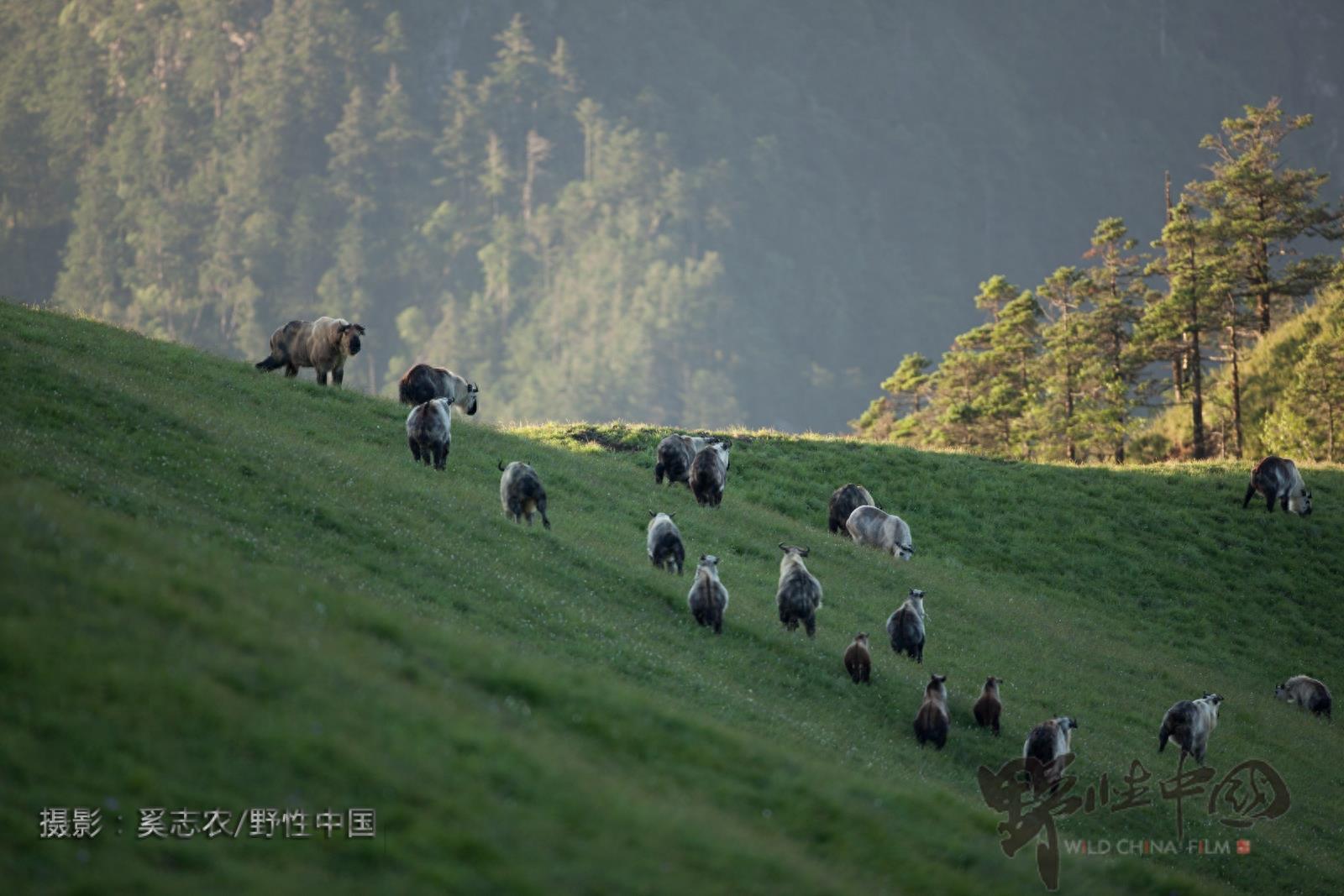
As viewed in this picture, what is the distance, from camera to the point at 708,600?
2114 centimetres

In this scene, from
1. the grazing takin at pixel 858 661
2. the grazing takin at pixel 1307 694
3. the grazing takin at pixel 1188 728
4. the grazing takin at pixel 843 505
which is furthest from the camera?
the grazing takin at pixel 843 505

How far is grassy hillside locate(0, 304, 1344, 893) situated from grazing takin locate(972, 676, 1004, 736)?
455 mm

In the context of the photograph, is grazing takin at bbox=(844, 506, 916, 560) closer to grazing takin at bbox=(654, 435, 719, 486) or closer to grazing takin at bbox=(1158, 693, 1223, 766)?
grazing takin at bbox=(654, 435, 719, 486)

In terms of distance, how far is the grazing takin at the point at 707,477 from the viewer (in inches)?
1314

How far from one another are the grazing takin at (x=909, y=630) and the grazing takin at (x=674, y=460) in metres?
11.3

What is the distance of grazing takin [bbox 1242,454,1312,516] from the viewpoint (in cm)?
4409

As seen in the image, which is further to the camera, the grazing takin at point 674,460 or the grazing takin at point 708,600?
the grazing takin at point 674,460

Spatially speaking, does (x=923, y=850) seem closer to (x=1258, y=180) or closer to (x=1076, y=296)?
(x=1258, y=180)

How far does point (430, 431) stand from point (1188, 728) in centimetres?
1677

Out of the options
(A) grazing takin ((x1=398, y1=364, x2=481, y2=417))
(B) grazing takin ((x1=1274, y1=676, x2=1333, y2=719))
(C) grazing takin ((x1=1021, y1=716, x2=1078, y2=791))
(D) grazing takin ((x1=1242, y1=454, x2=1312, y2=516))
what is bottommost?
(C) grazing takin ((x1=1021, y1=716, x2=1078, y2=791))

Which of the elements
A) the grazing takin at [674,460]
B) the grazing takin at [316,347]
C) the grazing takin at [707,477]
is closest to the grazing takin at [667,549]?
the grazing takin at [707,477]

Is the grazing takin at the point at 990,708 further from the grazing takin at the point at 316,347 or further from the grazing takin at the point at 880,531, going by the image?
the grazing takin at the point at 316,347

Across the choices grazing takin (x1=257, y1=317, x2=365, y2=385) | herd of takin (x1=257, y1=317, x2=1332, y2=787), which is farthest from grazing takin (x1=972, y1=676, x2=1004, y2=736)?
grazing takin (x1=257, y1=317, x2=365, y2=385)

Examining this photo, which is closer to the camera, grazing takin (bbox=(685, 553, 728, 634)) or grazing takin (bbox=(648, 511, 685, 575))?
grazing takin (bbox=(685, 553, 728, 634))
